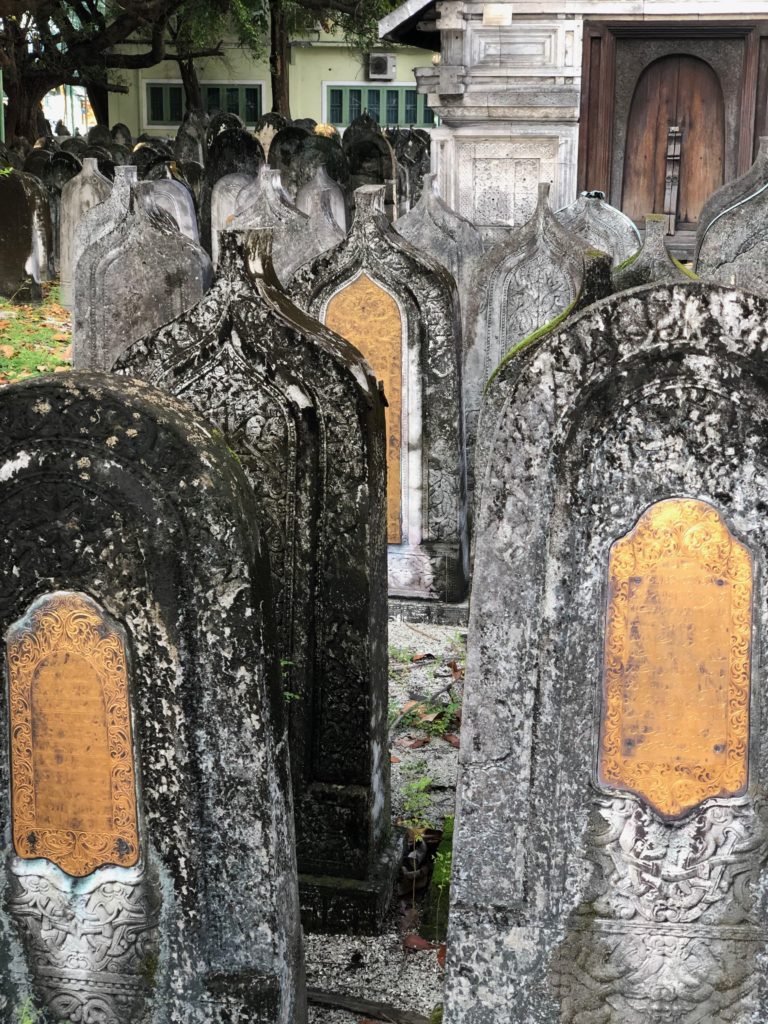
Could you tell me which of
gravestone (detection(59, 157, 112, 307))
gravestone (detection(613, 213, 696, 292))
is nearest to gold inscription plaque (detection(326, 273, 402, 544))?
gravestone (detection(613, 213, 696, 292))

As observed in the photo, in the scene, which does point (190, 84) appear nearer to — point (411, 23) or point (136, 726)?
point (411, 23)

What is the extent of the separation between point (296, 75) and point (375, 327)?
3816 centimetres

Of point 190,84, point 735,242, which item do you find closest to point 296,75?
point 190,84

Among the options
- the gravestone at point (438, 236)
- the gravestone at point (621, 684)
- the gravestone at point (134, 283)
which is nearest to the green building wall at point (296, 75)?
the gravestone at point (438, 236)

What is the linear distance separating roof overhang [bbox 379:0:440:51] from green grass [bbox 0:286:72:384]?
4770mm

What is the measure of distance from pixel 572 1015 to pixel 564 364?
1397mm

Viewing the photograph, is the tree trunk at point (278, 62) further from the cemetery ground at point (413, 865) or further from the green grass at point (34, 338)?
the cemetery ground at point (413, 865)

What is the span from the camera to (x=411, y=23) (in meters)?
14.8

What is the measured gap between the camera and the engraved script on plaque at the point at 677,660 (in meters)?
2.71

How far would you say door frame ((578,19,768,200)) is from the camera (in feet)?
48.2

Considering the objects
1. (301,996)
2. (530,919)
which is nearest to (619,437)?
(530,919)

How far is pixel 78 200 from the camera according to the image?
46.8 feet

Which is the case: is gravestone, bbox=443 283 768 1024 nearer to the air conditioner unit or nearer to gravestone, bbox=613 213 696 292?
gravestone, bbox=613 213 696 292

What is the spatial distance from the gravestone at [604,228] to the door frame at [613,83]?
6.76 m
